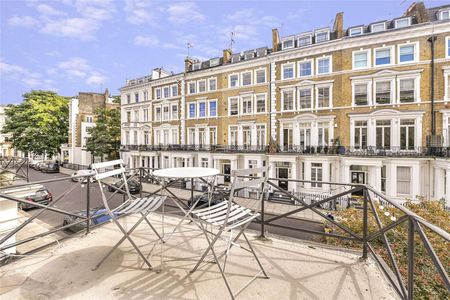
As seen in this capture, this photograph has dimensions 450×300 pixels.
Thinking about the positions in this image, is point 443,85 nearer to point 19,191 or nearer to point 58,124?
point 19,191

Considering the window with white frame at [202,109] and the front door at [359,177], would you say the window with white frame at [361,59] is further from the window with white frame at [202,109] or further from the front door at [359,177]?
the window with white frame at [202,109]

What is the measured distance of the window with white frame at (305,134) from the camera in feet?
67.7

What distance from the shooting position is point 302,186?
20422mm

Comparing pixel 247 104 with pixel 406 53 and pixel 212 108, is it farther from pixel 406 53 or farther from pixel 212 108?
pixel 406 53

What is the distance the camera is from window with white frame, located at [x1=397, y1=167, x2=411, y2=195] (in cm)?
1667

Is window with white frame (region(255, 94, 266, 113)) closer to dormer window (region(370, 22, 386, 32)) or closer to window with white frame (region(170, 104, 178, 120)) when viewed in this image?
dormer window (region(370, 22, 386, 32))

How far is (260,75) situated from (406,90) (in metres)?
12.5

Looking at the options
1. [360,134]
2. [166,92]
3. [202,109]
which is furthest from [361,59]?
[166,92]

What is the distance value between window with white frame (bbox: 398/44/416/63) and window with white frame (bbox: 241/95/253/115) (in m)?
12.8

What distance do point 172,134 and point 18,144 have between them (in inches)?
1033

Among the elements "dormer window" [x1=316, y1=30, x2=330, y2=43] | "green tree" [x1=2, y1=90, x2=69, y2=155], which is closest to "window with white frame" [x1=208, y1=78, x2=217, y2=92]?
"dormer window" [x1=316, y1=30, x2=330, y2=43]

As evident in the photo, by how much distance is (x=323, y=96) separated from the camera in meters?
20.1

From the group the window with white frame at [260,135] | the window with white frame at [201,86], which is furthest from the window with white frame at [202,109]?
the window with white frame at [260,135]

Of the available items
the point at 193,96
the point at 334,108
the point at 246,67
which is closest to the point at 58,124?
the point at 193,96
